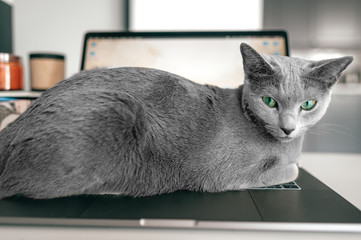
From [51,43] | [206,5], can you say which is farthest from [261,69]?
[51,43]

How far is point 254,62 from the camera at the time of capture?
679 millimetres

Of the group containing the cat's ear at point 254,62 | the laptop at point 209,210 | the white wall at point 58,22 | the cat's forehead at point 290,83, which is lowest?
the laptop at point 209,210

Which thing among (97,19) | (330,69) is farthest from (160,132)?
(97,19)

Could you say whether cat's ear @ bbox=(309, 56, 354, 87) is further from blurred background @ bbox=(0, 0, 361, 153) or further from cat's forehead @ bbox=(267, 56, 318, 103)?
blurred background @ bbox=(0, 0, 361, 153)

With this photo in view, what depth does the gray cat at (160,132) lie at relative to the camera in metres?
0.61

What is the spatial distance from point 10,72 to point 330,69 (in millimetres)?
1139

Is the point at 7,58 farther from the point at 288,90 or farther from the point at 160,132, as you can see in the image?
the point at 288,90

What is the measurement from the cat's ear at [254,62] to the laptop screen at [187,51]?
425 mm

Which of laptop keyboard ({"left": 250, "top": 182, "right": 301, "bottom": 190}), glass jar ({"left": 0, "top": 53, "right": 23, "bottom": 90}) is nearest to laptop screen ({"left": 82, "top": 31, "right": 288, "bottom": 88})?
glass jar ({"left": 0, "top": 53, "right": 23, "bottom": 90})

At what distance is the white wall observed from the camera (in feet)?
4.62

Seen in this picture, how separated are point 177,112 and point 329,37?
6.48 feet

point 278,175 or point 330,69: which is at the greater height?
point 330,69

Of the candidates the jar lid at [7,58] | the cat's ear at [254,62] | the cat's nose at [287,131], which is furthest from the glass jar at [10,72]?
the cat's nose at [287,131]

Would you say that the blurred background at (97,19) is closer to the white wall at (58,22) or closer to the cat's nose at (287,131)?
the white wall at (58,22)
